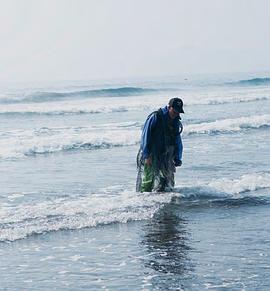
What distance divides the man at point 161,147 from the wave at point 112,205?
0.24 meters

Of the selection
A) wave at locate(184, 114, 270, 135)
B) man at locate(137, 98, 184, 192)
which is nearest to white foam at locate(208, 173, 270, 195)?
man at locate(137, 98, 184, 192)

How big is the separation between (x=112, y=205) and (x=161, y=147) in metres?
1.24

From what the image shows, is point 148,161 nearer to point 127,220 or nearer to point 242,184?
point 127,220

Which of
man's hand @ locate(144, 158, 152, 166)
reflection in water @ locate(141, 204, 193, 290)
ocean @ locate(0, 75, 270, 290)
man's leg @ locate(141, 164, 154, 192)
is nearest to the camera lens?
reflection in water @ locate(141, 204, 193, 290)

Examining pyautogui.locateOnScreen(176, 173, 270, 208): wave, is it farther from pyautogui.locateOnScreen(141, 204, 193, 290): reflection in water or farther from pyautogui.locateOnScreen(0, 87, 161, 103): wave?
pyautogui.locateOnScreen(0, 87, 161, 103): wave

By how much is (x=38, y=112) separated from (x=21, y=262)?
27695mm

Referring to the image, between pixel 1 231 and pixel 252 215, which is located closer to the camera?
pixel 1 231

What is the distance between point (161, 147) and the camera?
1035cm

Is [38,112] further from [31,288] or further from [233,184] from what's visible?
[31,288]

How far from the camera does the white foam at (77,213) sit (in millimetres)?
8523

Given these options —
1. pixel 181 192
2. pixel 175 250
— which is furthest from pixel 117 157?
pixel 175 250

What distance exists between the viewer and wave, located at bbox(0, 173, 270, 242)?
341 inches

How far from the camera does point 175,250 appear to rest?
7.47 m

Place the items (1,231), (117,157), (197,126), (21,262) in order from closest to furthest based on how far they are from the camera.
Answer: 1. (21,262)
2. (1,231)
3. (117,157)
4. (197,126)
